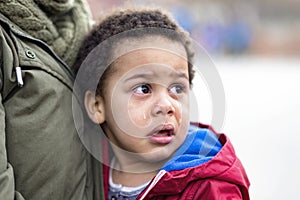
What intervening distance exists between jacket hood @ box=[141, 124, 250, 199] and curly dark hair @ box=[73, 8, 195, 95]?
1.11ft

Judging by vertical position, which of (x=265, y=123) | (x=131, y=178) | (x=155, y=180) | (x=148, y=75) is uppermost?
(x=148, y=75)

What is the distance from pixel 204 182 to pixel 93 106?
562 millimetres

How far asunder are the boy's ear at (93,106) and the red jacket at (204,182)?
393mm

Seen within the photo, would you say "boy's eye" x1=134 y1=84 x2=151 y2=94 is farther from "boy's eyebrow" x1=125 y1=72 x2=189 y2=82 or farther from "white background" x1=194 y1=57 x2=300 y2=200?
"white background" x1=194 y1=57 x2=300 y2=200

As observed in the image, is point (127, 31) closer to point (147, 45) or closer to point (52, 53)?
point (147, 45)

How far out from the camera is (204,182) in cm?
212

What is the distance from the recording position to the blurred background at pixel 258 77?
5812 mm

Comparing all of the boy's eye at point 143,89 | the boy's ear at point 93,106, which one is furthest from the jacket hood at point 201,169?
the boy's ear at point 93,106

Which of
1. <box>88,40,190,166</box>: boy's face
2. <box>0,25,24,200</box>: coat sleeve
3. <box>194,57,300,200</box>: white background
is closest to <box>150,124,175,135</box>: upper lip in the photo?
<box>88,40,190,166</box>: boy's face

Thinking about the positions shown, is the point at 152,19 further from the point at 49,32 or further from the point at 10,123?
the point at 10,123

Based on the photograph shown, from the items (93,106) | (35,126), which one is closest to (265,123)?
(93,106)

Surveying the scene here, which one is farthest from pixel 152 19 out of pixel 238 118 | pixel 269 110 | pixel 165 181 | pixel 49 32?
pixel 269 110

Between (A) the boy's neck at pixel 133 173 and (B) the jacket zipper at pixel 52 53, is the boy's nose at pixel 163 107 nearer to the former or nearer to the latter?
(A) the boy's neck at pixel 133 173

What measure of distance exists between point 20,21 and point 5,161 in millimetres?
540
